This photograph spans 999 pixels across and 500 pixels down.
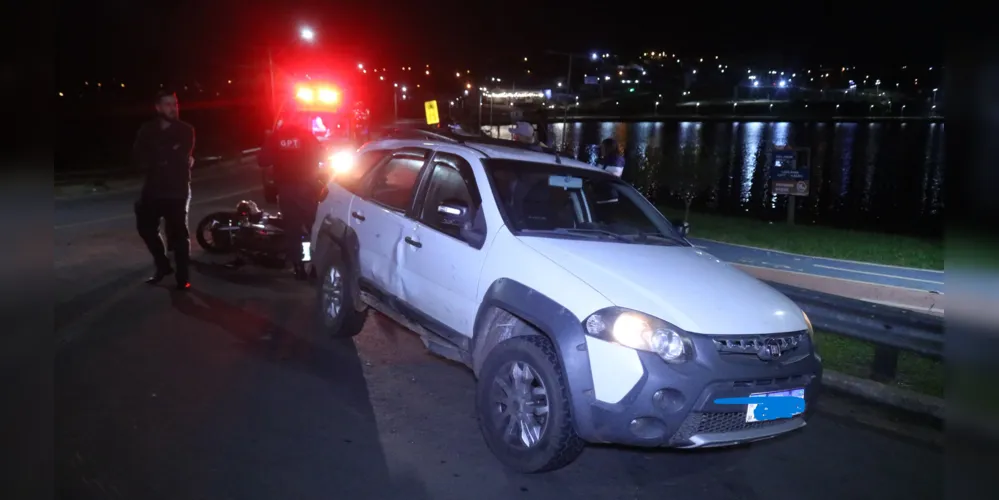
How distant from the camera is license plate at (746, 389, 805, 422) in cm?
409

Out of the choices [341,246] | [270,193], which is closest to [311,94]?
[270,193]

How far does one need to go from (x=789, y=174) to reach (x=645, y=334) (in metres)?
12.0

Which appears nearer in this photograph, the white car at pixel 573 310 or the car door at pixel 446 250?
the white car at pixel 573 310

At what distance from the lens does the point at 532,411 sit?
437 cm

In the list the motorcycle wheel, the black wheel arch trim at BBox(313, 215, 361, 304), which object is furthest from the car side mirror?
the motorcycle wheel

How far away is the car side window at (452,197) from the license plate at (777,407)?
2013 millimetres

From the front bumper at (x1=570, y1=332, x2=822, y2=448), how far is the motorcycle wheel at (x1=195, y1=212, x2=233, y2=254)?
24.7 feet

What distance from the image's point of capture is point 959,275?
11.5 ft

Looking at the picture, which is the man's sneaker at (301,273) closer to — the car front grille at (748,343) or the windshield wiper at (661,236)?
the windshield wiper at (661,236)

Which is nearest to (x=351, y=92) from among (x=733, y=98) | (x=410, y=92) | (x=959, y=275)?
(x=959, y=275)

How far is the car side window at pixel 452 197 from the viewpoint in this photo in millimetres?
5066

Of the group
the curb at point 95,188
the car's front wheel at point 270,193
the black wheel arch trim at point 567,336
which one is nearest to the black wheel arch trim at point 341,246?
the black wheel arch trim at point 567,336

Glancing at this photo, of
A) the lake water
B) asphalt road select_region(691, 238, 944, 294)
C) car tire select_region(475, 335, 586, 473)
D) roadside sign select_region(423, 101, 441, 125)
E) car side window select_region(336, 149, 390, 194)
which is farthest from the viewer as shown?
roadside sign select_region(423, 101, 441, 125)

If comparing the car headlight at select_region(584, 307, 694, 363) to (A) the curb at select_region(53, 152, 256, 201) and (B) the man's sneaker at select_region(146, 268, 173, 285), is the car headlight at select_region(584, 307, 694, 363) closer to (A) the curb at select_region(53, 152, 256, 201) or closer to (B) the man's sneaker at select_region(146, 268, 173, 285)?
(B) the man's sneaker at select_region(146, 268, 173, 285)
